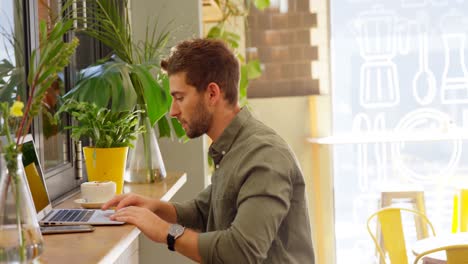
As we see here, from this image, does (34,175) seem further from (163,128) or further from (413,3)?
(413,3)

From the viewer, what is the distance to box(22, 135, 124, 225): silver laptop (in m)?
2.12

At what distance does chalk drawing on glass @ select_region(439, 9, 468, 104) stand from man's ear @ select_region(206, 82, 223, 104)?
412 cm

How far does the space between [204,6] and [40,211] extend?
2706 millimetres

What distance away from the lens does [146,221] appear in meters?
2.08

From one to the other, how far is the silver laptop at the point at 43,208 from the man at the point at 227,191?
0.06 metres

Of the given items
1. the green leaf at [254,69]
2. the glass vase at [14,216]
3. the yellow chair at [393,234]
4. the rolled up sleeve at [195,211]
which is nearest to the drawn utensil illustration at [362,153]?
the green leaf at [254,69]

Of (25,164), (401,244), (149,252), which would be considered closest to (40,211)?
(25,164)

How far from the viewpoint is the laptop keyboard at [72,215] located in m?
2.19

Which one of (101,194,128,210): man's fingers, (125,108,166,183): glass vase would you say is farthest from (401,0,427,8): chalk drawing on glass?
(101,194,128,210): man's fingers

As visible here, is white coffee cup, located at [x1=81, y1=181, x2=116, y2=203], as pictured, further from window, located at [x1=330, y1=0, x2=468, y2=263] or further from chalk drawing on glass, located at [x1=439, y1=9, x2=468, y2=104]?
chalk drawing on glass, located at [x1=439, y1=9, x2=468, y2=104]

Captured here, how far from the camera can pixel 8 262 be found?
4.65 ft

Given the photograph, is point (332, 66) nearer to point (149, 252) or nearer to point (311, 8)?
point (311, 8)

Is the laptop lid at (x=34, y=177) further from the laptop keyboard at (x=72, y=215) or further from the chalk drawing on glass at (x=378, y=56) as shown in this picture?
the chalk drawing on glass at (x=378, y=56)

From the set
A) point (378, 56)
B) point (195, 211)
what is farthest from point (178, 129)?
point (378, 56)
